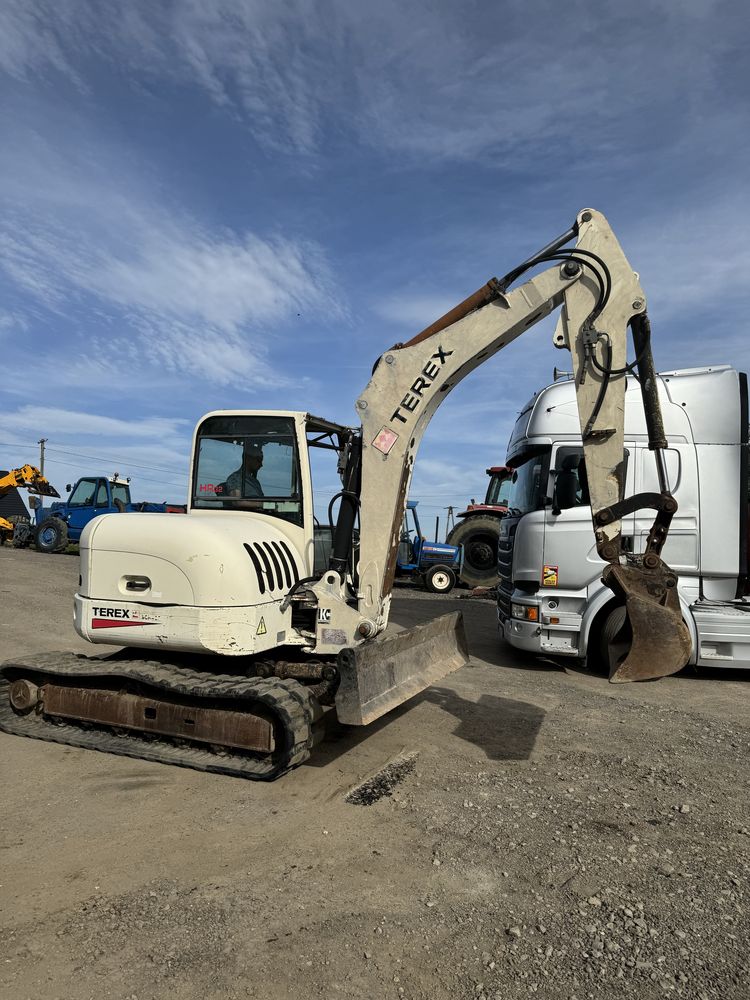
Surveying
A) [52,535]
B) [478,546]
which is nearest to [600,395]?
[478,546]

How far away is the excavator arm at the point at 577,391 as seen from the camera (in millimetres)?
4754

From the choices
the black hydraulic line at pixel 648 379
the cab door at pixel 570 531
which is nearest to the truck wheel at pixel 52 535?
the cab door at pixel 570 531

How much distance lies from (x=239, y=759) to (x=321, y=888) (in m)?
1.60

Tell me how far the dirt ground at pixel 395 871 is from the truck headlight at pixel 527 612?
2617 millimetres

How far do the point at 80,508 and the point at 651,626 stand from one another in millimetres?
21643

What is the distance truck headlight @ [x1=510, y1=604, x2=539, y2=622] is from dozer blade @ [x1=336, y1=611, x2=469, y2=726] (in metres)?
2.13

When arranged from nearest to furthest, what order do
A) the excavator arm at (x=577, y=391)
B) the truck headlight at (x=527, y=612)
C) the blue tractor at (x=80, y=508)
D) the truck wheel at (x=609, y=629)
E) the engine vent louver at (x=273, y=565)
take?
the excavator arm at (x=577, y=391)
the engine vent louver at (x=273, y=565)
the truck wheel at (x=609, y=629)
the truck headlight at (x=527, y=612)
the blue tractor at (x=80, y=508)

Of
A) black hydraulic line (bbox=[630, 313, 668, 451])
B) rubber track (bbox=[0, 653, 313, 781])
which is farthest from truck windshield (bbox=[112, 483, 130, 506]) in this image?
black hydraulic line (bbox=[630, 313, 668, 451])

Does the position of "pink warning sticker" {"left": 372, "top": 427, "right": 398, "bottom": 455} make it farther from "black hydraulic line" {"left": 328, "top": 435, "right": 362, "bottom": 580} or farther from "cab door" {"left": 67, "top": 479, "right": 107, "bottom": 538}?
"cab door" {"left": 67, "top": 479, "right": 107, "bottom": 538}

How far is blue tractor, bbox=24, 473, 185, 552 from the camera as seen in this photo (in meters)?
22.4

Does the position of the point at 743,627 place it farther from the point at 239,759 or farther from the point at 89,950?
the point at 89,950

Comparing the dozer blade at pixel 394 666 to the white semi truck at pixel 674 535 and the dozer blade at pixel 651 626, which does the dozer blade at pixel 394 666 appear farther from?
the white semi truck at pixel 674 535

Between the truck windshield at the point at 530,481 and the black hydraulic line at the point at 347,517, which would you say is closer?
the black hydraulic line at the point at 347,517

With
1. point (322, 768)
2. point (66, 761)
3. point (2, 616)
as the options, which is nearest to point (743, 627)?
point (322, 768)
